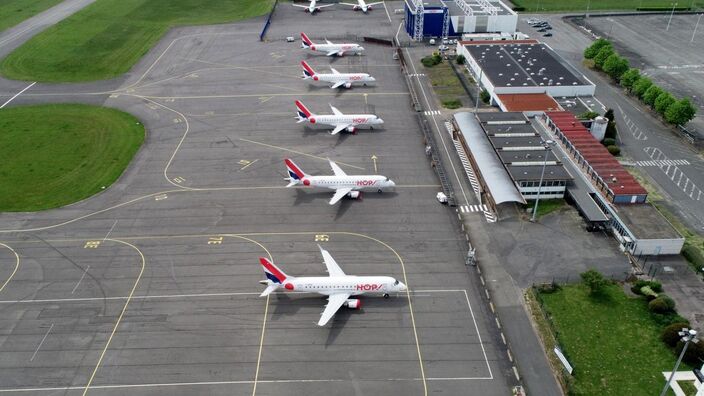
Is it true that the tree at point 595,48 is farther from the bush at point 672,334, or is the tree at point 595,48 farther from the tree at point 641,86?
the bush at point 672,334

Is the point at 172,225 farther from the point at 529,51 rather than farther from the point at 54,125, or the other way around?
the point at 529,51

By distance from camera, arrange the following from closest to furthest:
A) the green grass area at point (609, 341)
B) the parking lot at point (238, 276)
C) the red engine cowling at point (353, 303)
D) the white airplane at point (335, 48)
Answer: the green grass area at point (609, 341)
the parking lot at point (238, 276)
the red engine cowling at point (353, 303)
the white airplane at point (335, 48)

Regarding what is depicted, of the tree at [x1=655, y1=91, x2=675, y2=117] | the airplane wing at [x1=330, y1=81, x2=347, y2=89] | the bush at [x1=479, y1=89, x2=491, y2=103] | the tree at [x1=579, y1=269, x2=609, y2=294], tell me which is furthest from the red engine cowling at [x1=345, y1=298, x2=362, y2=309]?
the tree at [x1=655, y1=91, x2=675, y2=117]

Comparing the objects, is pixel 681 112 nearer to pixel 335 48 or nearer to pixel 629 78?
pixel 629 78

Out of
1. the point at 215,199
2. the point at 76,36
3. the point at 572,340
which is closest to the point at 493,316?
the point at 572,340

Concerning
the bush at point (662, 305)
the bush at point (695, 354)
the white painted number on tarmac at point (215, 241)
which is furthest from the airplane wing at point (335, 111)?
the bush at point (695, 354)

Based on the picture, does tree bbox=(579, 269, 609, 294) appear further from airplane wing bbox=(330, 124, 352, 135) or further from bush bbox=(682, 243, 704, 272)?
airplane wing bbox=(330, 124, 352, 135)
